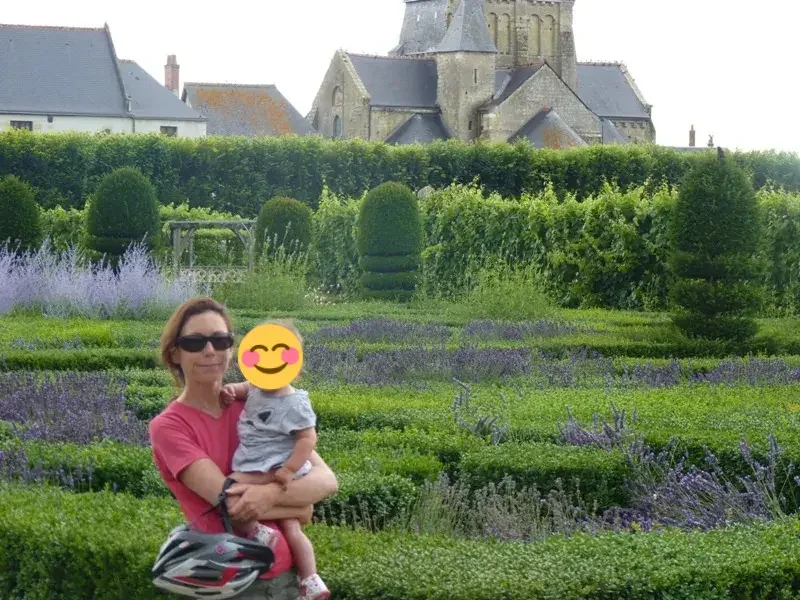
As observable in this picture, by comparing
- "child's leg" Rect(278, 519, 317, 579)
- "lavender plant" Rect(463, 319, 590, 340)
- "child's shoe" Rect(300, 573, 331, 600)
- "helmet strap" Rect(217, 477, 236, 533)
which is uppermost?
"helmet strap" Rect(217, 477, 236, 533)

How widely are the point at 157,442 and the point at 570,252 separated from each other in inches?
712

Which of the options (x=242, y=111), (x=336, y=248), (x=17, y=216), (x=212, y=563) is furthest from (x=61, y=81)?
(x=212, y=563)

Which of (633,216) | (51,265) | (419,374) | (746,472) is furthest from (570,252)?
(746,472)

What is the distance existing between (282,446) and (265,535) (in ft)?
0.84

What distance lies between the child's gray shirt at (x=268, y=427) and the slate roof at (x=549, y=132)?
56893mm

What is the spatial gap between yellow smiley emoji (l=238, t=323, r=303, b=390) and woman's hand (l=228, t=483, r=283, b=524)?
30 centimetres

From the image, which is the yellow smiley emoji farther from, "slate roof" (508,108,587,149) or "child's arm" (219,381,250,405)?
"slate roof" (508,108,587,149)

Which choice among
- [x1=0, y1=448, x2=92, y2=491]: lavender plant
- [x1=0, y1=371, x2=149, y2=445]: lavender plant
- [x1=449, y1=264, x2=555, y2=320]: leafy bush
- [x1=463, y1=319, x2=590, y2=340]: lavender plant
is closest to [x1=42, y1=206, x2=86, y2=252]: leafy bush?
[x1=449, y1=264, x2=555, y2=320]: leafy bush

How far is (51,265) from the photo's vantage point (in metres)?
19.4

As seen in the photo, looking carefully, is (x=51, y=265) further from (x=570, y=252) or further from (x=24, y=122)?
(x=24, y=122)

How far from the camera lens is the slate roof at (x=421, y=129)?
67.1 meters

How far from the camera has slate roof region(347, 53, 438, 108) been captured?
228 feet

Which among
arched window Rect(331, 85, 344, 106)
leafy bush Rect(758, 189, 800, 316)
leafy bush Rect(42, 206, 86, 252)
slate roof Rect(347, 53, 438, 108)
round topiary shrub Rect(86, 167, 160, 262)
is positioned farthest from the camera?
arched window Rect(331, 85, 344, 106)

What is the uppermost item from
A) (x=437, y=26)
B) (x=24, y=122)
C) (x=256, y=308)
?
(x=437, y=26)
